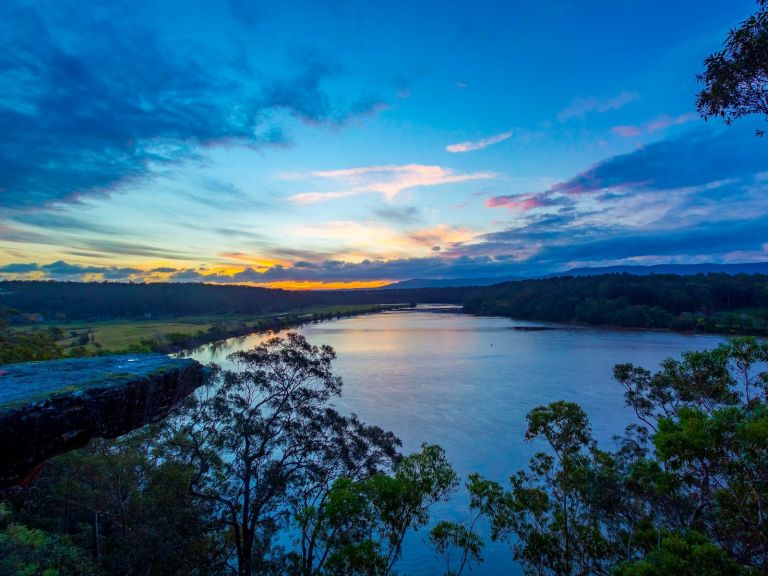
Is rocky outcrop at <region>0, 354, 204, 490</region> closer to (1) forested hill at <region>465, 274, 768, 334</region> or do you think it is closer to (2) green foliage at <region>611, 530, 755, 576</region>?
(2) green foliage at <region>611, 530, 755, 576</region>

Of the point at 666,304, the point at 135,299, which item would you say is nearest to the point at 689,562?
the point at 666,304

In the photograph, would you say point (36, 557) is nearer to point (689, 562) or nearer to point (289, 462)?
point (289, 462)

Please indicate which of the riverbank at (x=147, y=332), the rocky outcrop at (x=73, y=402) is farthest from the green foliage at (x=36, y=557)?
the riverbank at (x=147, y=332)

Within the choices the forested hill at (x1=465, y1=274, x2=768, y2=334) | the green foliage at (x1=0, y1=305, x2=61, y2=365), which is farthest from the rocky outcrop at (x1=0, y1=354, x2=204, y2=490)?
the forested hill at (x1=465, y1=274, x2=768, y2=334)

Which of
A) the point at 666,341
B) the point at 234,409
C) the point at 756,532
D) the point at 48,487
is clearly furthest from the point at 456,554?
the point at 666,341

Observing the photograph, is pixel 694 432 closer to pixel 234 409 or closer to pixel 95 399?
pixel 95 399

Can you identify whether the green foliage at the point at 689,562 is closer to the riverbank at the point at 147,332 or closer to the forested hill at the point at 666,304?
the riverbank at the point at 147,332
